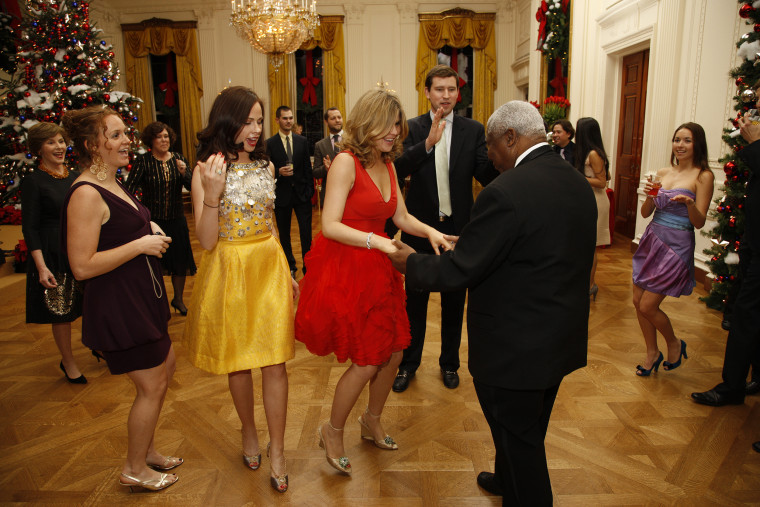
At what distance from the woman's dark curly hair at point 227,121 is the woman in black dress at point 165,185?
2.00 metres

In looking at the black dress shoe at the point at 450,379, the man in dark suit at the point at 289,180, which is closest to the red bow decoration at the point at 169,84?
the man in dark suit at the point at 289,180

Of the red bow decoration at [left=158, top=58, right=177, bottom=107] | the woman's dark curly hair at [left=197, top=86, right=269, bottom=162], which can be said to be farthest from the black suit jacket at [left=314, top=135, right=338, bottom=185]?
the red bow decoration at [left=158, top=58, right=177, bottom=107]

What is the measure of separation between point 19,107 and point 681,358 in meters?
6.45

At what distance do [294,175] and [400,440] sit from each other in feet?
11.9

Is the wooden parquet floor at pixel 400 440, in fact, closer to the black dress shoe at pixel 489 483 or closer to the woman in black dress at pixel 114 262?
the black dress shoe at pixel 489 483

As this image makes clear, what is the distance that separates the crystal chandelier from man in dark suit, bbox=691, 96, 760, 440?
20.8 ft

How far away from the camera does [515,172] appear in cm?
162

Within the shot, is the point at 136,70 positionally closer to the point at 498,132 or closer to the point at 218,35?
the point at 218,35

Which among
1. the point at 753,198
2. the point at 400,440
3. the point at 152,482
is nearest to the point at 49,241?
the point at 152,482

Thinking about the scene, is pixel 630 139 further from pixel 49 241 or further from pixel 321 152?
pixel 49 241

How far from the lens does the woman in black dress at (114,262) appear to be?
1.97 meters

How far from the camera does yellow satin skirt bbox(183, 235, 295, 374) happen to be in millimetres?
2137

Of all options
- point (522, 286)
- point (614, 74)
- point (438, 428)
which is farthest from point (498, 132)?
point (614, 74)

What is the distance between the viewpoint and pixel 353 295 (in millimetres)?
2189
